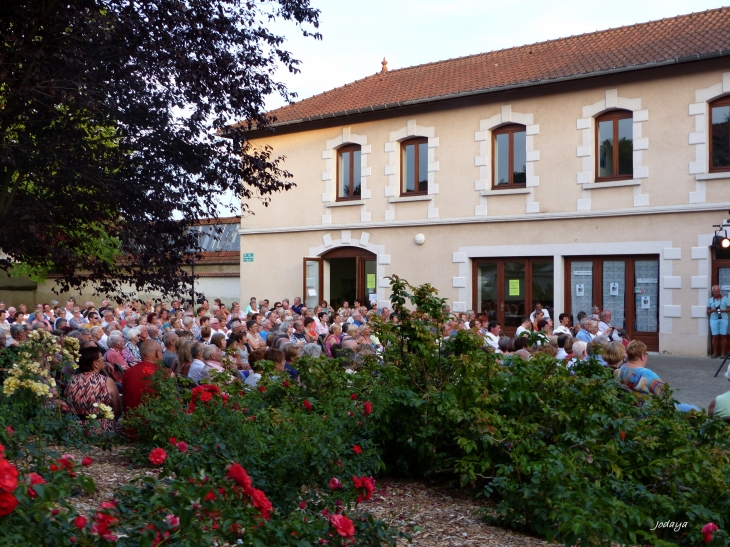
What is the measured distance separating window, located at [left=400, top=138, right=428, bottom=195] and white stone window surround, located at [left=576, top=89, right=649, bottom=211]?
439cm

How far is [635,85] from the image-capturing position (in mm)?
18484

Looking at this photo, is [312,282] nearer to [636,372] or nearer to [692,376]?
[692,376]

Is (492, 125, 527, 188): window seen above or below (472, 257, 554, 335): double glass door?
above

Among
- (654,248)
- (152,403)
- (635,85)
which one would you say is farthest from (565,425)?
(635,85)

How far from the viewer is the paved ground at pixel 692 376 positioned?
12555mm

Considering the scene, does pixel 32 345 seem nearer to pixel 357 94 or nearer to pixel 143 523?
pixel 143 523

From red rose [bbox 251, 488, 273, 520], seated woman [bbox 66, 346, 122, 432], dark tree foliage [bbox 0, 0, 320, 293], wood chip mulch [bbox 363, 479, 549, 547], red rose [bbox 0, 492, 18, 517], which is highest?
dark tree foliage [bbox 0, 0, 320, 293]

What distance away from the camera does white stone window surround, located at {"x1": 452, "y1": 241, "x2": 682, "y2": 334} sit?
702 inches

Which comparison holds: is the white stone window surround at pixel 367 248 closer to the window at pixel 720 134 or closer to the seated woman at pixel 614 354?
the window at pixel 720 134

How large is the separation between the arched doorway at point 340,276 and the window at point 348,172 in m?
1.61

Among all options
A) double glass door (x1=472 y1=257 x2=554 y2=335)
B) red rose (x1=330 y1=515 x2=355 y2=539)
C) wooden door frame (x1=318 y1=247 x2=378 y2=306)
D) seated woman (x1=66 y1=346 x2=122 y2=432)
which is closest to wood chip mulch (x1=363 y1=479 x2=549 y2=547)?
red rose (x1=330 y1=515 x2=355 y2=539)

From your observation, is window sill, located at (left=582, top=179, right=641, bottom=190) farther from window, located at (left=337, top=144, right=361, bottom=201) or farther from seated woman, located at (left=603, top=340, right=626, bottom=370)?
seated woman, located at (left=603, top=340, right=626, bottom=370)

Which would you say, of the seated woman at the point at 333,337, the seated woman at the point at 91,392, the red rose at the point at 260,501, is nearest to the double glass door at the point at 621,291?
the seated woman at the point at 333,337

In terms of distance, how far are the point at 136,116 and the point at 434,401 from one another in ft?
15.8
